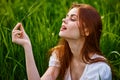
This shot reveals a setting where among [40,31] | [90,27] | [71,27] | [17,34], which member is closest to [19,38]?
[17,34]

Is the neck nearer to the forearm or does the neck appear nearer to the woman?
the woman

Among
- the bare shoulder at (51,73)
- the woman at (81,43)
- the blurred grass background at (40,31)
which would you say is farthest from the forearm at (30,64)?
the blurred grass background at (40,31)

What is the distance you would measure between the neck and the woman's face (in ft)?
0.15

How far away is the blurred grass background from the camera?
361 cm

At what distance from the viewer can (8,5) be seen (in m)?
4.47

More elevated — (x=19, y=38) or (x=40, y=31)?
(x=19, y=38)

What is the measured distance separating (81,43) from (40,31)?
67 cm

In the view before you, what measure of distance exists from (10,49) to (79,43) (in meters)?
0.65

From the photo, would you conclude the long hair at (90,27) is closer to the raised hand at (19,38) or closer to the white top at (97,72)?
the white top at (97,72)

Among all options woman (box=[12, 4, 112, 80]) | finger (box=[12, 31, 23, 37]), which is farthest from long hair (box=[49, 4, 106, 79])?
finger (box=[12, 31, 23, 37])

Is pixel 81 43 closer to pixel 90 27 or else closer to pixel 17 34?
pixel 90 27

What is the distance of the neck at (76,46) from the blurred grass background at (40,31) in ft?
1.04

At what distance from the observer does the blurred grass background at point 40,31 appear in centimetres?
361

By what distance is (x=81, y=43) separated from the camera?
320cm
